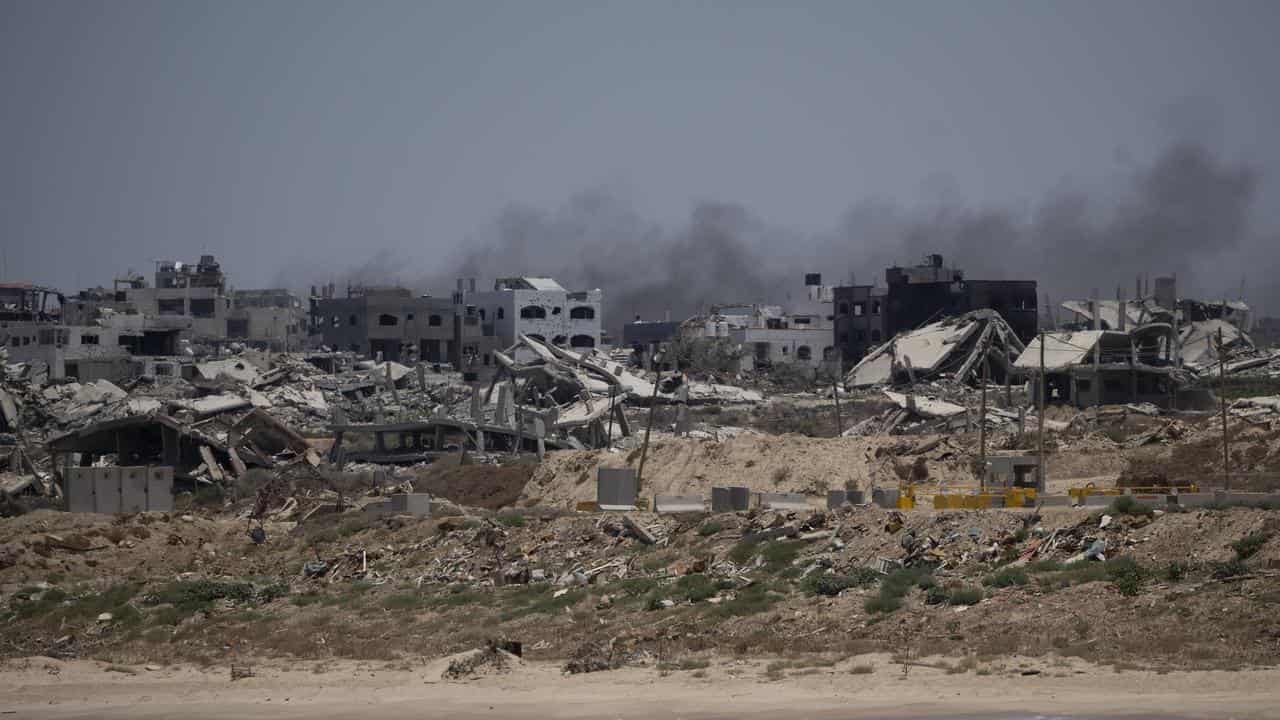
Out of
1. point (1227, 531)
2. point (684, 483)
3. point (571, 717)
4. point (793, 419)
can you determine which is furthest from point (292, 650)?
point (793, 419)

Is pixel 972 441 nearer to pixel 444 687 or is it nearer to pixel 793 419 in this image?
pixel 793 419

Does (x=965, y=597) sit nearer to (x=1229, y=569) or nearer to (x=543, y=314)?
(x=1229, y=569)

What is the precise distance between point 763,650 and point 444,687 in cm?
494

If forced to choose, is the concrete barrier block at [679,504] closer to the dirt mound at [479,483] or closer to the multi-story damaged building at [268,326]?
the dirt mound at [479,483]

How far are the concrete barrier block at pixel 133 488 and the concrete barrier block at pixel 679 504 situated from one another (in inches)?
536

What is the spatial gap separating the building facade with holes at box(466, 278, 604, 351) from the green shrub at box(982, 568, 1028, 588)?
8083 cm

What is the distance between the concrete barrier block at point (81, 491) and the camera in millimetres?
40656

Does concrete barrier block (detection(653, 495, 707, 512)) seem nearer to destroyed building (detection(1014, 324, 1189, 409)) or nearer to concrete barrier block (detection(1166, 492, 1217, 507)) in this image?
concrete barrier block (detection(1166, 492, 1217, 507))

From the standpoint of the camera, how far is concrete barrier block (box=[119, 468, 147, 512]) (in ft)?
135

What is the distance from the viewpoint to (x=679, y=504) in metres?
37.0

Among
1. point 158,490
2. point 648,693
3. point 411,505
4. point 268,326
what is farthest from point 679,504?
point 268,326

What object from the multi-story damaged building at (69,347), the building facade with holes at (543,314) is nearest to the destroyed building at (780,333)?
the building facade with holes at (543,314)

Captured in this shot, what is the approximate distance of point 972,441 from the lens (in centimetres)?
5219

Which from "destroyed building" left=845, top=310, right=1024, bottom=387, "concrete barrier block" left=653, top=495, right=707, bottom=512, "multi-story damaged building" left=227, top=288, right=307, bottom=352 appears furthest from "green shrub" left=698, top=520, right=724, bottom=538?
"multi-story damaged building" left=227, top=288, right=307, bottom=352
